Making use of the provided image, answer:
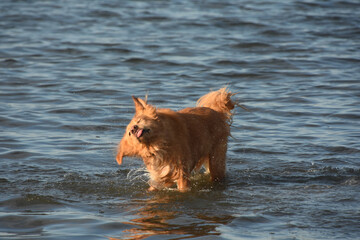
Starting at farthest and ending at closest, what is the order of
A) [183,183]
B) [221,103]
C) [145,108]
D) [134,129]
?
[221,103] < [183,183] < [145,108] < [134,129]

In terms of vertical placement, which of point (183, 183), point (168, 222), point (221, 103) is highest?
point (221, 103)

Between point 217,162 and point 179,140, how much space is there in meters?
1.16

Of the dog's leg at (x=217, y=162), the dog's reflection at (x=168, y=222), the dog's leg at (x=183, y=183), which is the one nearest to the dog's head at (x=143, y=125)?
the dog's reflection at (x=168, y=222)

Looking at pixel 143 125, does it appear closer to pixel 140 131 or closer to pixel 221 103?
pixel 140 131

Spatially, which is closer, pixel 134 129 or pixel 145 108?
pixel 134 129

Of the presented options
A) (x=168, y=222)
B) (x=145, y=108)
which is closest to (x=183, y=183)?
(x=168, y=222)

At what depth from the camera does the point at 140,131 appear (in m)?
6.46

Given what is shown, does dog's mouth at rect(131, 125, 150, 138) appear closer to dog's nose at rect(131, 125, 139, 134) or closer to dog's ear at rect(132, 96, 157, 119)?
dog's nose at rect(131, 125, 139, 134)

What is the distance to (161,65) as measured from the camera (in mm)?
16500

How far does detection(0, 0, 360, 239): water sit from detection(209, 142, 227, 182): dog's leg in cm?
17

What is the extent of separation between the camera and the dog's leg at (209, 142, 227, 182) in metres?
8.16

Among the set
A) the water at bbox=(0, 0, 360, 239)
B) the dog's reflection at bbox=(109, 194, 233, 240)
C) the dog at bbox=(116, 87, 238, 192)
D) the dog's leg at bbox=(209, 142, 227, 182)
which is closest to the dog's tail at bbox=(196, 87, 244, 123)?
the dog at bbox=(116, 87, 238, 192)

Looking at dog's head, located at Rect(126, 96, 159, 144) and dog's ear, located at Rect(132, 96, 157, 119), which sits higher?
dog's ear, located at Rect(132, 96, 157, 119)

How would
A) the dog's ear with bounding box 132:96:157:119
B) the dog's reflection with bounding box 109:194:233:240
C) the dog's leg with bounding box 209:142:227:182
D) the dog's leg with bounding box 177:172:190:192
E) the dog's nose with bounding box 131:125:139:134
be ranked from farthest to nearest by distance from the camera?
the dog's leg with bounding box 209:142:227:182
the dog's leg with bounding box 177:172:190:192
the dog's ear with bounding box 132:96:157:119
the dog's nose with bounding box 131:125:139:134
the dog's reflection with bounding box 109:194:233:240
